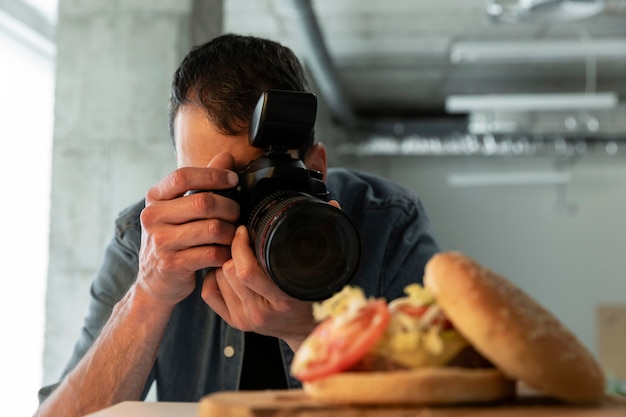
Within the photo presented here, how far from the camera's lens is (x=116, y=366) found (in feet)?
3.45

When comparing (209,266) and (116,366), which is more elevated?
(209,266)

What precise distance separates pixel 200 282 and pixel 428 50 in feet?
14.7

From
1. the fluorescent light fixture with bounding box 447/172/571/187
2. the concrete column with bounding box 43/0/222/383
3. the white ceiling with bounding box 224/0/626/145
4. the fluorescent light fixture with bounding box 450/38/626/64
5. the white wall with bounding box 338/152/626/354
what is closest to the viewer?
the concrete column with bounding box 43/0/222/383

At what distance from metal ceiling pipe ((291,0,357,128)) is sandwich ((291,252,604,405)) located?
2.96m

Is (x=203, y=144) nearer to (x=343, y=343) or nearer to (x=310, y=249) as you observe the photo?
(x=310, y=249)

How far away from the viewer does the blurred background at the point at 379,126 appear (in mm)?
2332

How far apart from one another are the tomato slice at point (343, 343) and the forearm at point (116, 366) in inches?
20.3

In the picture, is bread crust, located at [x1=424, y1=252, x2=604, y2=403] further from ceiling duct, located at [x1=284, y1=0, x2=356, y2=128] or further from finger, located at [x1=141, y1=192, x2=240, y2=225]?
ceiling duct, located at [x1=284, y1=0, x2=356, y2=128]

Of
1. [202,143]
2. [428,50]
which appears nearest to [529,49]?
[428,50]

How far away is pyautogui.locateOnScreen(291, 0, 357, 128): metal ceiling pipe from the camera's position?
358 centimetres

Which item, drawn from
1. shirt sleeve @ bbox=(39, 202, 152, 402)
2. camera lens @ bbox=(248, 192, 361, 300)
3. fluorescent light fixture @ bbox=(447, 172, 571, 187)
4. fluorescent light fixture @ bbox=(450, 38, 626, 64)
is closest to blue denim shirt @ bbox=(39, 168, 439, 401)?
shirt sleeve @ bbox=(39, 202, 152, 402)

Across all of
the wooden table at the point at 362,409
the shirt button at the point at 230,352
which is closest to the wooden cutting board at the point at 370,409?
the wooden table at the point at 362,409

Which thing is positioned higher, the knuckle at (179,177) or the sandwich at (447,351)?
the knuckle at (179,177)

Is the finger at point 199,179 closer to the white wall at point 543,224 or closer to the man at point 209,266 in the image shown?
the man at point 209,266
